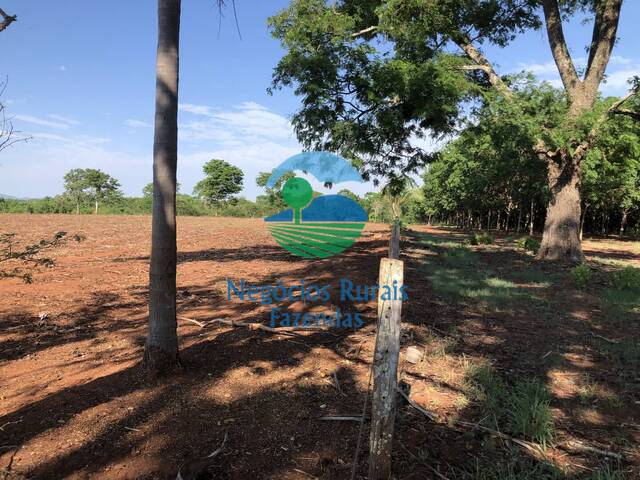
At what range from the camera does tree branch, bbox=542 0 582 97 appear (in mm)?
12445

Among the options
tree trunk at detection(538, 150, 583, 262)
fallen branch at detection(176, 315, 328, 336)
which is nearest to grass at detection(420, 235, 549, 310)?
tree trunk at detection(538, 150, 583, 262)

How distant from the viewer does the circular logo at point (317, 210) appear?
12.4m

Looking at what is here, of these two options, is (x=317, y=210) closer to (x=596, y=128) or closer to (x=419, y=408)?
(x=596, y=128)

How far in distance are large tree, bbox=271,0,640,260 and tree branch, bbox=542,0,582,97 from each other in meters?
0.03

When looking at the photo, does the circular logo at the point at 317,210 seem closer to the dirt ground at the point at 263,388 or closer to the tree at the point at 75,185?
the dirt ground at the point at 263,388

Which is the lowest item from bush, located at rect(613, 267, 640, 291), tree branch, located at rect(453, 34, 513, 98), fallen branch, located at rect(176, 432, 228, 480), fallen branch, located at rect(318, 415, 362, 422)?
fallen branch, located at rect(176, 432, 228, 480)

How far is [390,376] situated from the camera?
2.54m

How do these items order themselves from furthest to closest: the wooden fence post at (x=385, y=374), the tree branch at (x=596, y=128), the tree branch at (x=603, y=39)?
the tree branch at (x=603, y=39)
the tree branch at (x=596, y=128)
the wooden fence post at (x=385, y=374)

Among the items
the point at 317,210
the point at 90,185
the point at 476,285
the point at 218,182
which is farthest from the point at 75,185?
the point at 476,285

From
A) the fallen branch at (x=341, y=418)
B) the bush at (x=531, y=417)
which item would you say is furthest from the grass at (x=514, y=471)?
the fallen branch at (x=341, y=418)

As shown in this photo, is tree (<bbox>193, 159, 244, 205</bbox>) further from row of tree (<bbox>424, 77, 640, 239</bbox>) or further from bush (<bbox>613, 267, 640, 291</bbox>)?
bush (<bbox>613, 267, 640, 291</bbox>)

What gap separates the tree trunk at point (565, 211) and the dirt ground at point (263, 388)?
5.91 metres

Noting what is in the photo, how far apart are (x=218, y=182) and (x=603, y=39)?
54.6 meters

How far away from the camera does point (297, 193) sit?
A: 23453 millimetres
